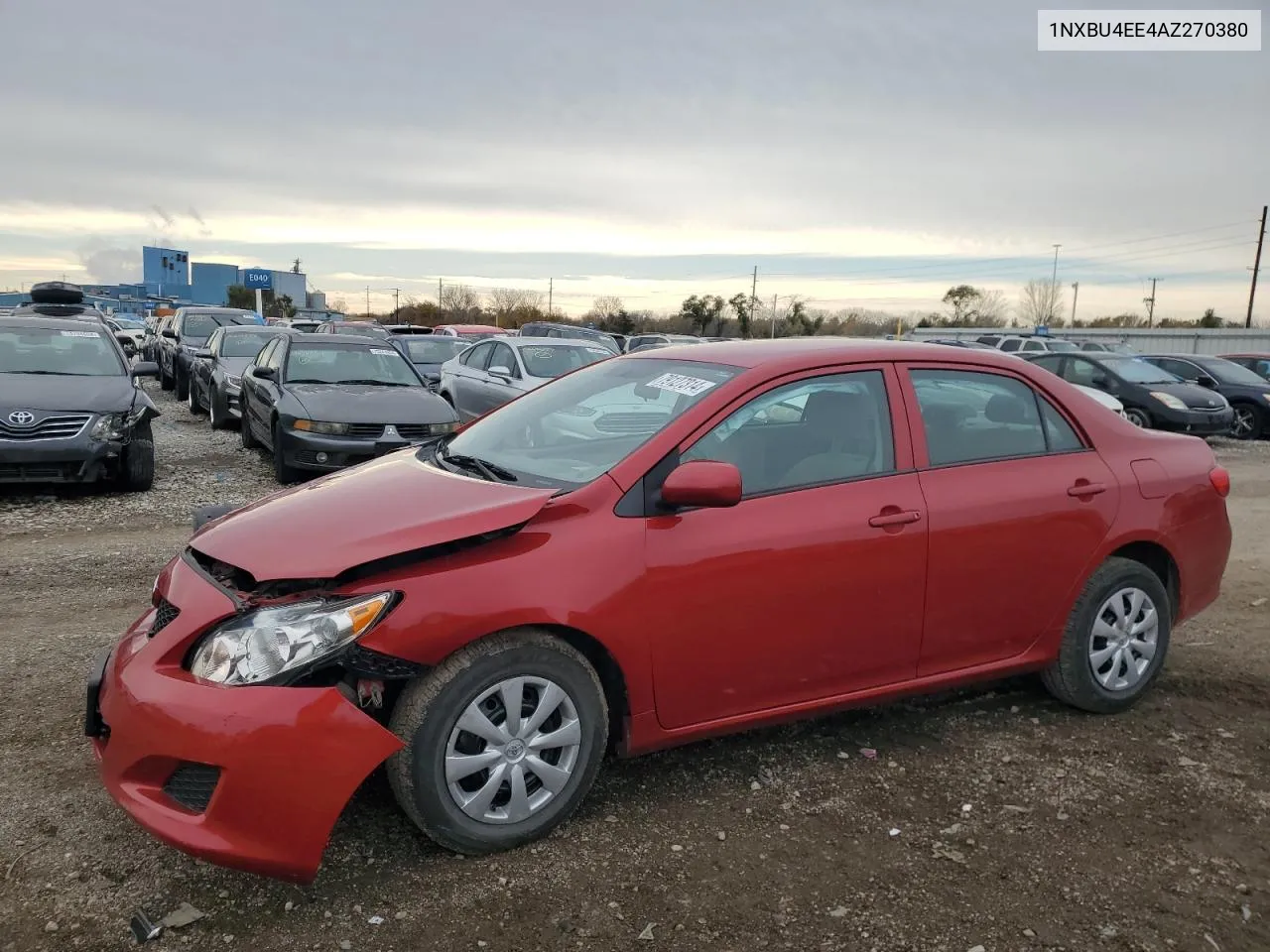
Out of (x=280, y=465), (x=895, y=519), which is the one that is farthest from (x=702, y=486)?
(x=280, y=465)

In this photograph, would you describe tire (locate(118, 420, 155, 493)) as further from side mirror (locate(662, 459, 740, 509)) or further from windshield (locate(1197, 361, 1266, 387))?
windshield (locate(1197, 361, 1266, 387))

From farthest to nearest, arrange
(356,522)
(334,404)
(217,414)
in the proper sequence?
(217,414)
(334,404)
(356,522)

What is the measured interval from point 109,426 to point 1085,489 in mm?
→ 7875

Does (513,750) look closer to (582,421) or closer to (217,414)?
(582,421)

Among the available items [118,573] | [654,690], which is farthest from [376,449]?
[654,690]

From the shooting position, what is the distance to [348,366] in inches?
428

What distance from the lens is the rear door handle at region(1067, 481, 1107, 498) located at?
402 cm

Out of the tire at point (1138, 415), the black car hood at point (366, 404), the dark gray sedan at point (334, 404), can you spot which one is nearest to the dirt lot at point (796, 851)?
the dark gray sedan at point (334, 404)

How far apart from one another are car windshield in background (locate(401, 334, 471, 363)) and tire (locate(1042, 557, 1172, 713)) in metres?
14.7

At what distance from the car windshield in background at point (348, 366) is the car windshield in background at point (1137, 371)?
41.7 feet

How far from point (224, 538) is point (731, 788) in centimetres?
200

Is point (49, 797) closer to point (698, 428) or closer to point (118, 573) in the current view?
point (698, 428)

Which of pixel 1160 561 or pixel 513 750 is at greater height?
pixel 1160 561

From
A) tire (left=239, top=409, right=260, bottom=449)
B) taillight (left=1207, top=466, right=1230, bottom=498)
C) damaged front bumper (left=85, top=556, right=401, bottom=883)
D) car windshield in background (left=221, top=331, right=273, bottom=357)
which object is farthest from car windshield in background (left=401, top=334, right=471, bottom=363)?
damaged front bumper (left=85, top=556, right=401, bottom=883)
